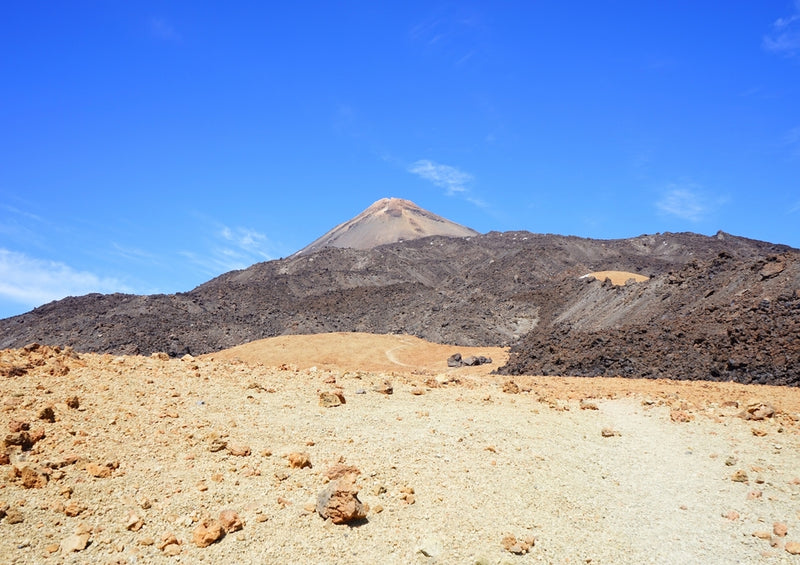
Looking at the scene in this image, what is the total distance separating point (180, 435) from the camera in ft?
25.4

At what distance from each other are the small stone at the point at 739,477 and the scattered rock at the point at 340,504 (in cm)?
523

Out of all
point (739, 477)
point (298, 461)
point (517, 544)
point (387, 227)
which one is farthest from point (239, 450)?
point (387, 227)

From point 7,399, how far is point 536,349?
18.9 metres

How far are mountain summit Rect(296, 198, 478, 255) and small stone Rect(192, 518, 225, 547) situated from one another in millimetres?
113026

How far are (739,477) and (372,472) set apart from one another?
5.02m

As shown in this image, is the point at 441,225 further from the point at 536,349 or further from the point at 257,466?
the point at 257,466

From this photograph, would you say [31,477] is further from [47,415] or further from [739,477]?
[739,477]

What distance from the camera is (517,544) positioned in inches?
245

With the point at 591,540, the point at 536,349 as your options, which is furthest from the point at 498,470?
the point at 536,349

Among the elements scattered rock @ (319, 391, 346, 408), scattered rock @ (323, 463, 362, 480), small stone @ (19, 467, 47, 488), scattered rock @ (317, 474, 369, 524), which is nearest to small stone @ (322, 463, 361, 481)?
scattered rock @ (323, 463, 362, 480)

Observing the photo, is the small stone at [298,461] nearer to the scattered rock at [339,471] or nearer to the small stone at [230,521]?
the scattered rock at [339,471]

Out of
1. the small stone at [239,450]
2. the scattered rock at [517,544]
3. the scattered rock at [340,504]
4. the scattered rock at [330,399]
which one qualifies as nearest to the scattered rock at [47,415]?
the small stone at [239,450]

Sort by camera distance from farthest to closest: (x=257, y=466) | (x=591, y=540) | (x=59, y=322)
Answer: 1. (x=59, y=322)
2. (x=257, y=466)
3. (x=591, y=540)

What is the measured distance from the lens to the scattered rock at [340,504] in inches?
245
